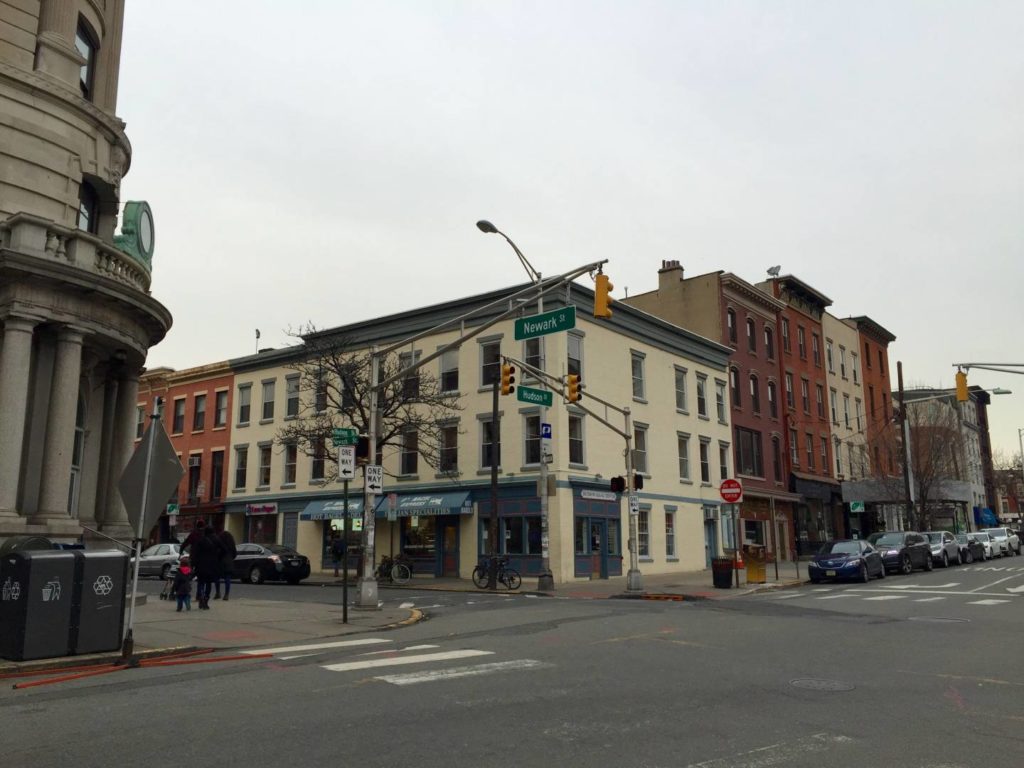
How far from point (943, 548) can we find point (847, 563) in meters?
11.4

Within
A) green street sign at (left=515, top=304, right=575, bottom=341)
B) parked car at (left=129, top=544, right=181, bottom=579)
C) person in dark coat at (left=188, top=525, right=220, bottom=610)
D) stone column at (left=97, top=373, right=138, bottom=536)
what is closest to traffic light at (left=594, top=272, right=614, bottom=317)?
green street sign at (left=515, top=304, right=575, bottom=341)

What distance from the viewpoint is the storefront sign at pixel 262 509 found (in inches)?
1576

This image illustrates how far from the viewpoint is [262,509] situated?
40.4 m

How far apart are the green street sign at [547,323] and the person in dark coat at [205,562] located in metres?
8.29

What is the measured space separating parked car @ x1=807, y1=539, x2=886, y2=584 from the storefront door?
13.2 m

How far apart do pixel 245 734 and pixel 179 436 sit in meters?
42.3

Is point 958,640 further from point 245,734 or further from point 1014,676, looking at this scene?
point 245,734

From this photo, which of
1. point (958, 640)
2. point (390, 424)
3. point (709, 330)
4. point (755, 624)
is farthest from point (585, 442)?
point (958, 640)

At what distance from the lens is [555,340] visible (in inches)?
1219

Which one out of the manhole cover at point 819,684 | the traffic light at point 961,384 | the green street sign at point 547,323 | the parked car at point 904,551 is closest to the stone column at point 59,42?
the green street sign at point 547,323

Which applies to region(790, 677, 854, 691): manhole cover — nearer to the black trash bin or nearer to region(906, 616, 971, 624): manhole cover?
region(906, 616, 971, 624): manhole cover

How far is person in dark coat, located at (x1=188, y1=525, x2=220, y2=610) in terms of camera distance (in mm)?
17312

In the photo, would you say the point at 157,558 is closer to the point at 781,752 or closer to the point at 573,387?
the point at 573,387

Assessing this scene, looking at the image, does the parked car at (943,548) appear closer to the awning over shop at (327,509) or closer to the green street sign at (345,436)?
the awning over shop at (327,509)
